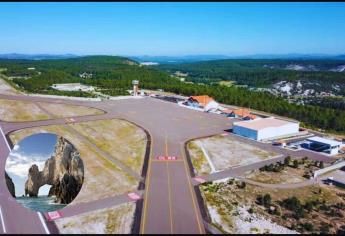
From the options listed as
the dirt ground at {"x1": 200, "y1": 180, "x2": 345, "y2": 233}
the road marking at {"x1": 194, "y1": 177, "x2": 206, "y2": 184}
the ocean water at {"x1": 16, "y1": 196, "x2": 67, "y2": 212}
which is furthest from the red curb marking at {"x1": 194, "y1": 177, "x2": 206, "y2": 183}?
the ocean water at {"x1": 16, "y1": 196, "x2": 67, "y2": 212}

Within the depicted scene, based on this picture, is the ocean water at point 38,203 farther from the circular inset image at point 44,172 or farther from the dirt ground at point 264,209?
the dirt ground at point 264,209

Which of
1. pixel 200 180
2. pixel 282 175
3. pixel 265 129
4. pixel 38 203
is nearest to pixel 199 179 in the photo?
pixel 200 180

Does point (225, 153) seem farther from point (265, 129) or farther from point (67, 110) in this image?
point (67, 110)

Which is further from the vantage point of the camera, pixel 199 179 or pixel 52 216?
pixel 199 179

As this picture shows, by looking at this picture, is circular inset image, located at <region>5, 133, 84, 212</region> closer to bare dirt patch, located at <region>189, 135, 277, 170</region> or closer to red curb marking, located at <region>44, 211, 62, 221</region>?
red curb marking, located at <region>44, 211, 62, 221</region>

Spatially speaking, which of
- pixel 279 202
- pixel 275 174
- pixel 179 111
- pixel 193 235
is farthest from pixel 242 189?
pixel 179 111

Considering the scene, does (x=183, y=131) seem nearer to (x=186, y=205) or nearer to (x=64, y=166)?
(x=186, y=205)

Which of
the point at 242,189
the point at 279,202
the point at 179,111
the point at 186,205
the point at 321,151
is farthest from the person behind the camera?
the point at 179,111
